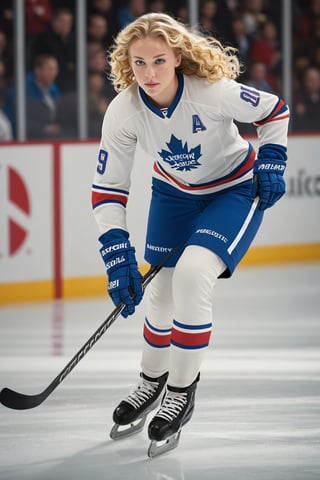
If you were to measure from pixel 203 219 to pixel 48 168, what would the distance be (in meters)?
3.30

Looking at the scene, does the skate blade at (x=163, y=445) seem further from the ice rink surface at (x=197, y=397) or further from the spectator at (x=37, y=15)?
the spectator at (x=37, y=15)

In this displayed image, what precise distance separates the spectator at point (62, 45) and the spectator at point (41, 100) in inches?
1.9

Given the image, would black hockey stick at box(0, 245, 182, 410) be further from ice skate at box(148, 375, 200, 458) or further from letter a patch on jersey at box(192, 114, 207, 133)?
letter a patch on jersey at box(192, 114, 207, 133)

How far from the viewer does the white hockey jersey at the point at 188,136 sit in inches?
141

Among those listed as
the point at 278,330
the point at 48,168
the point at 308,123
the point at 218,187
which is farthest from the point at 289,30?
the point at 218,187

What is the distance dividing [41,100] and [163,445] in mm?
4689

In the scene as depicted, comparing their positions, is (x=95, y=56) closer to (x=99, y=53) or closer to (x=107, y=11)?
(x=99, y=53)

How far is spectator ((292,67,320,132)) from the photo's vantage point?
9.57m

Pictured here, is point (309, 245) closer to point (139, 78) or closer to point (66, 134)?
point (66, 134)

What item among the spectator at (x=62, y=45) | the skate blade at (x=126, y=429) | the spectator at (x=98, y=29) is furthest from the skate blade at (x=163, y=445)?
the spectator at (x=98, y=29)

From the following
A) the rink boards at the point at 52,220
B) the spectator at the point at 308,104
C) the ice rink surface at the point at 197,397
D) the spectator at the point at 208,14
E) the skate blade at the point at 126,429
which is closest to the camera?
the ice rink surface at the point at 197,397

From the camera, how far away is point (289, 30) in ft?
31.1

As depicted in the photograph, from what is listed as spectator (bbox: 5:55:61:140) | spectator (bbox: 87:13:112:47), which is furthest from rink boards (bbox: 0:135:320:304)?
spectator (bbox: 87:13:112:47)

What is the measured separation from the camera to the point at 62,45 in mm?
8086
